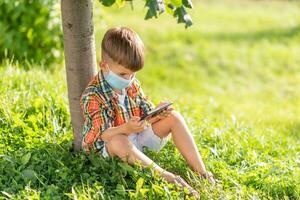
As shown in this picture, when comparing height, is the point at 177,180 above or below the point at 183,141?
below

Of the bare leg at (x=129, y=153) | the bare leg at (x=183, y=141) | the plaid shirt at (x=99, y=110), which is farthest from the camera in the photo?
the bare leg at (x=183, y=141)

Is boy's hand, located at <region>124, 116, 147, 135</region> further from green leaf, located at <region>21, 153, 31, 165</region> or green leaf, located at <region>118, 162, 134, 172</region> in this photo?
green leaf, located at <region>21, 153, 31, 165</region>

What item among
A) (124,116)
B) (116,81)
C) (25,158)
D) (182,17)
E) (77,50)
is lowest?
(25,158)

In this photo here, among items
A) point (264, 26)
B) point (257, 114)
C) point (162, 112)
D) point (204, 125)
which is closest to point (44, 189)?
point (162, 112)

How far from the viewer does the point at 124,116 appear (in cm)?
442

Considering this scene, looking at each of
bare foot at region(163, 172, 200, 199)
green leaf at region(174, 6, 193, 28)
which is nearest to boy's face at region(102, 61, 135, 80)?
green leaf at region(174, 6, 193, 28)

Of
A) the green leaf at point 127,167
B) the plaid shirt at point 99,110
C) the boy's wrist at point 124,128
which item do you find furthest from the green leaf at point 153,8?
the green leaf at point 127,167

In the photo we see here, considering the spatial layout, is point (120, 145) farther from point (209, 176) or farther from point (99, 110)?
point (209, 176)

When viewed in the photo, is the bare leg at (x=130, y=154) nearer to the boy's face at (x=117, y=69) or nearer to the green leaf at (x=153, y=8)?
the boy's face at (x=117, y=69)

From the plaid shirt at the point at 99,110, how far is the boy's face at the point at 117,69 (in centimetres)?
5

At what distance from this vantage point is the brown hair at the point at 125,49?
424 centimetres

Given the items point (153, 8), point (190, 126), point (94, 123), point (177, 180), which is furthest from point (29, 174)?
point (190, 126)

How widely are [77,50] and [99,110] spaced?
16.0 inches

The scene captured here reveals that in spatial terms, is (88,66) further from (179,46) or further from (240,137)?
(179,46)
